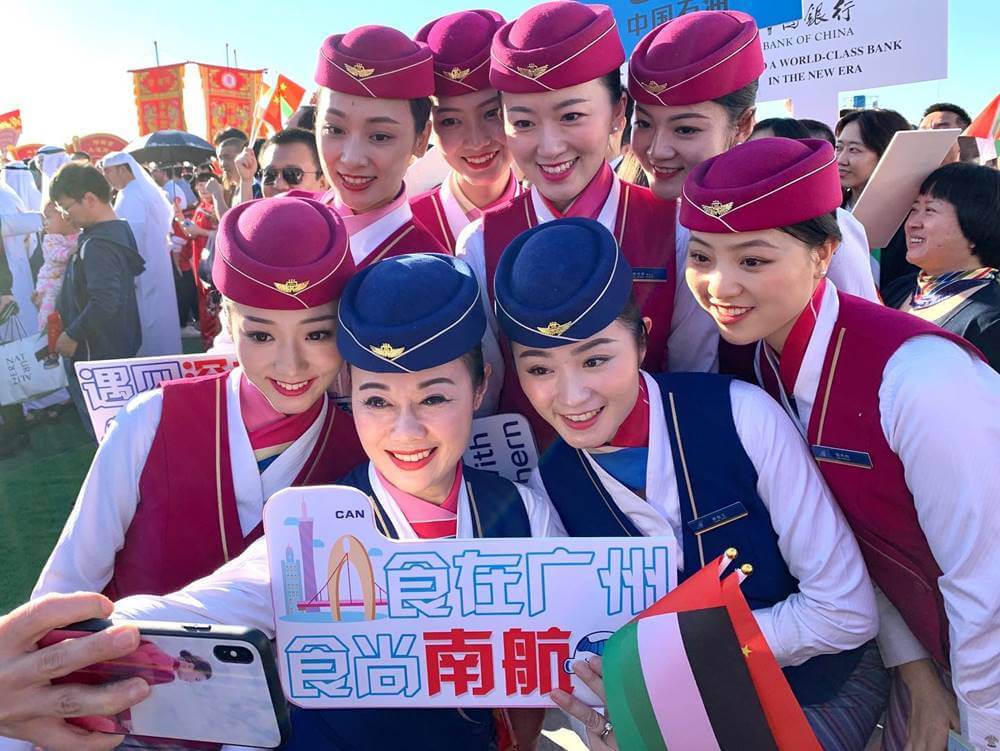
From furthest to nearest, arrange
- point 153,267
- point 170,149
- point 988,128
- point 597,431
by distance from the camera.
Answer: point 170,149 < point 988,128 < point 153,267 < point 597,431

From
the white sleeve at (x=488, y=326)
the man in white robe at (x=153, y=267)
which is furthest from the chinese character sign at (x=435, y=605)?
the man in white robe at (x=153, y=267)

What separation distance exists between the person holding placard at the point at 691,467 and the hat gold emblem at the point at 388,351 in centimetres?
25

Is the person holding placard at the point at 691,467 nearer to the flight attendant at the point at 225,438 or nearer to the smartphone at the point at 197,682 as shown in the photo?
the flight attendant at the point at 225,438

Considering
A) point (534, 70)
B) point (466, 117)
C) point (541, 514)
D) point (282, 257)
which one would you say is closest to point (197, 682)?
Answer: point (541, 514)

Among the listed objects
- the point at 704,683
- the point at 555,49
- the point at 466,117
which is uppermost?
the point at 555,49

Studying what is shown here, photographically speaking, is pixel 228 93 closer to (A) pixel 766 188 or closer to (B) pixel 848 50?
(B) pixel 848 50

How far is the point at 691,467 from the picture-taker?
1.79m

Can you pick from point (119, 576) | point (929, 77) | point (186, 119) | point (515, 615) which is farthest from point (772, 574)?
point (186, 119)

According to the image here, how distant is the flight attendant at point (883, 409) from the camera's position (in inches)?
63.6

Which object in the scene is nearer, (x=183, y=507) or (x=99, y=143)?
(x=183, y=507)

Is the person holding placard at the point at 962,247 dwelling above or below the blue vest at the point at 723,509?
above

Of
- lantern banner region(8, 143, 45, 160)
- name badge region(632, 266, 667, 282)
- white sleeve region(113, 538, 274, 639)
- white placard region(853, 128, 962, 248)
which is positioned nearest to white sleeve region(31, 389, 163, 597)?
white sleeve region(113, 538, 274, 639)

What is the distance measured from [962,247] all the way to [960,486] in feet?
6.10

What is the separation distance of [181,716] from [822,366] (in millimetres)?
1531
